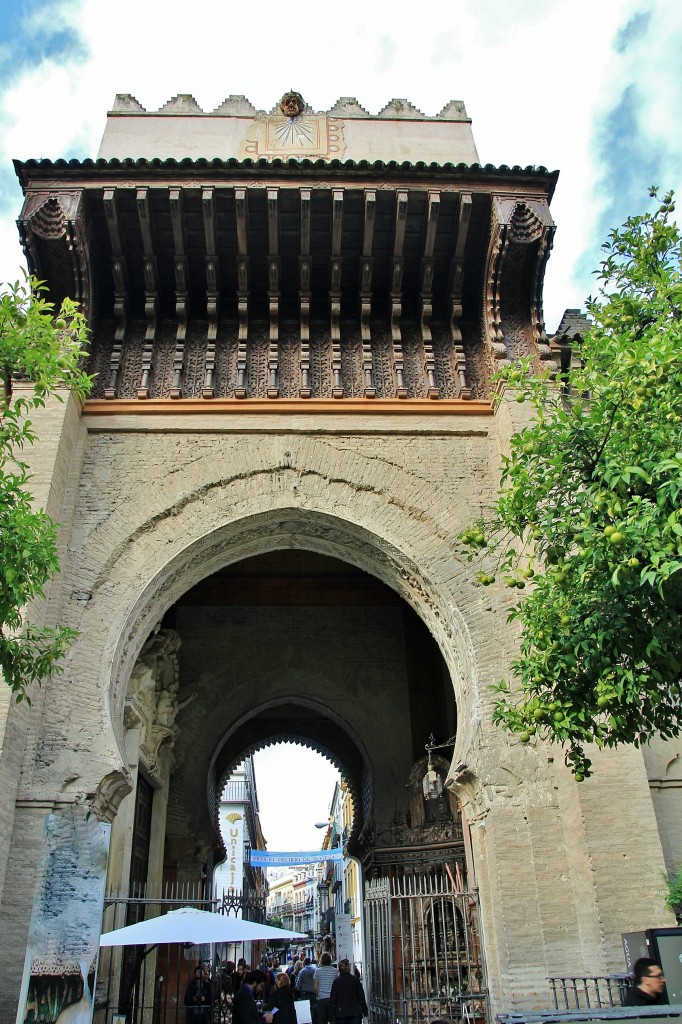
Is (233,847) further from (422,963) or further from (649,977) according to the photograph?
(649,977)

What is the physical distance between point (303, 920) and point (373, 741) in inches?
2461

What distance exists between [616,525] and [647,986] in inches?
95.1

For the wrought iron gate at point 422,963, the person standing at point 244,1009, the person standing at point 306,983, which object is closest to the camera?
the wrought iron gate at point 422,963

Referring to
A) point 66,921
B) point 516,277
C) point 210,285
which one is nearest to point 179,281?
point 210,285

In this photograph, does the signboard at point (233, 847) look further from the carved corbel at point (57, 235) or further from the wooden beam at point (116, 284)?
the carved corbel at point (57, 235)

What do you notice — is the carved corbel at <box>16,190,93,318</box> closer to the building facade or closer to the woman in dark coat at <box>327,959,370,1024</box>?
the building facade

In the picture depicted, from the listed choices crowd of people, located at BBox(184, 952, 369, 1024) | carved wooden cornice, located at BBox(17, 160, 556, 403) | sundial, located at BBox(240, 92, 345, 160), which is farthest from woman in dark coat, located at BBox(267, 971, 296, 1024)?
sundial, located at BBox(240, 92, 345, 160)

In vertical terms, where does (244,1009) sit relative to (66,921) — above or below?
below

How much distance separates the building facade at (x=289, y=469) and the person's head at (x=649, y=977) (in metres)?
1.32

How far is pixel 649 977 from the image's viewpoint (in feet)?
12.9

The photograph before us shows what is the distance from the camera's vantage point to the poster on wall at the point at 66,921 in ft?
16.4

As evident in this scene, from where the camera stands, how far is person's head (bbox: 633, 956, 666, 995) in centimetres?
390

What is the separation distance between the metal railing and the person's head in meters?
1.08

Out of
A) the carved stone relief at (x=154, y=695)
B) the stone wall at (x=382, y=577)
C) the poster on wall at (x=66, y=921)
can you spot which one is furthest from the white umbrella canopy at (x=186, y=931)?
the carved stone relief at (x=154, y=695)
